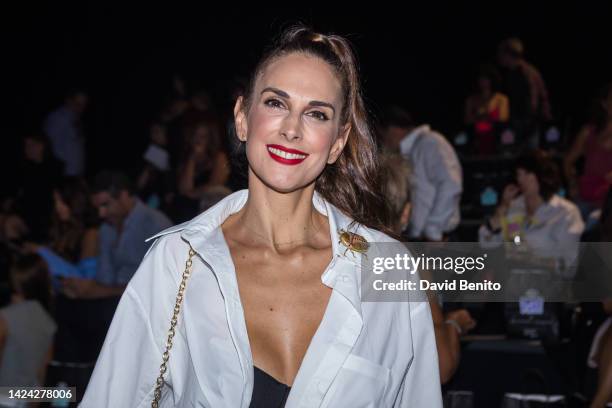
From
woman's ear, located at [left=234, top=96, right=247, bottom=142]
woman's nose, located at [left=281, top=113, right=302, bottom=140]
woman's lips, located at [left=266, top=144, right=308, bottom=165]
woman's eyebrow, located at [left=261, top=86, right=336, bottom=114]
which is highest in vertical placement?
woman's eyebrow, located at [left=261, top=86, right=336, bottom=114]

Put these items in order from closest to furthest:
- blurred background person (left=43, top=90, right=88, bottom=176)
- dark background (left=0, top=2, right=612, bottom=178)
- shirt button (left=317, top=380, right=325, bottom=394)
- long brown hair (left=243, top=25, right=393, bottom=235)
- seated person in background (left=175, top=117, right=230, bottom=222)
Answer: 1. shirt button (left=317, top=380, right=325, bottom=394)
2. long brown hair (left=243, top=25, right=393, bottom=235)
3. seated person in background (left=175, top=117, right=230, bottom=222)
4. blurred background person (left=43, top=90, right=88, bottom=176)
5. dark background (left=0, top=2, right=612, bottom=178)

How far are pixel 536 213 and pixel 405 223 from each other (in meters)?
1.96

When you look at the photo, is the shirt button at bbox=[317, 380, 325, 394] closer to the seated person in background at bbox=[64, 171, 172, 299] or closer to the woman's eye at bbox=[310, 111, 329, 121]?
the woman's eye at bbox=[310, 111, 329, 121]

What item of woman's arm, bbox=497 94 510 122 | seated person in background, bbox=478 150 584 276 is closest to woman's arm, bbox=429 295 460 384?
seated person in background, bbox=478 150 584 276

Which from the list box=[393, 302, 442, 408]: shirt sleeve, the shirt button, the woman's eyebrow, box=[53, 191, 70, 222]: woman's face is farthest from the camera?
box=[53, 191, 70, 222]: woman's face

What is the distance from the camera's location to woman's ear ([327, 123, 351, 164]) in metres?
2.78

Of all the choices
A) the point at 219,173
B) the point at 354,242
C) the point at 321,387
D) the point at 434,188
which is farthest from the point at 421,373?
the point at 219,173

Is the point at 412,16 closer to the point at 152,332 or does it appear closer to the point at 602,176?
the point at 602,176

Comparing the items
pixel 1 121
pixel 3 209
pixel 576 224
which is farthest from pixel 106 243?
pixel 1 121

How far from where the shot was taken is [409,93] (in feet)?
38.0

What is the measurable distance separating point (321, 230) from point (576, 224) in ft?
12.5

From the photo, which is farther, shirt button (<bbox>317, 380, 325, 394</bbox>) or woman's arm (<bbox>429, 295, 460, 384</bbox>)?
woman's arm (<bbox>429, 295, 460, 384</bbox>)

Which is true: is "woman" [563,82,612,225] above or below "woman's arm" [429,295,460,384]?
above

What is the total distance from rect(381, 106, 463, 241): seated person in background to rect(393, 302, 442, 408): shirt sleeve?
172 inches
